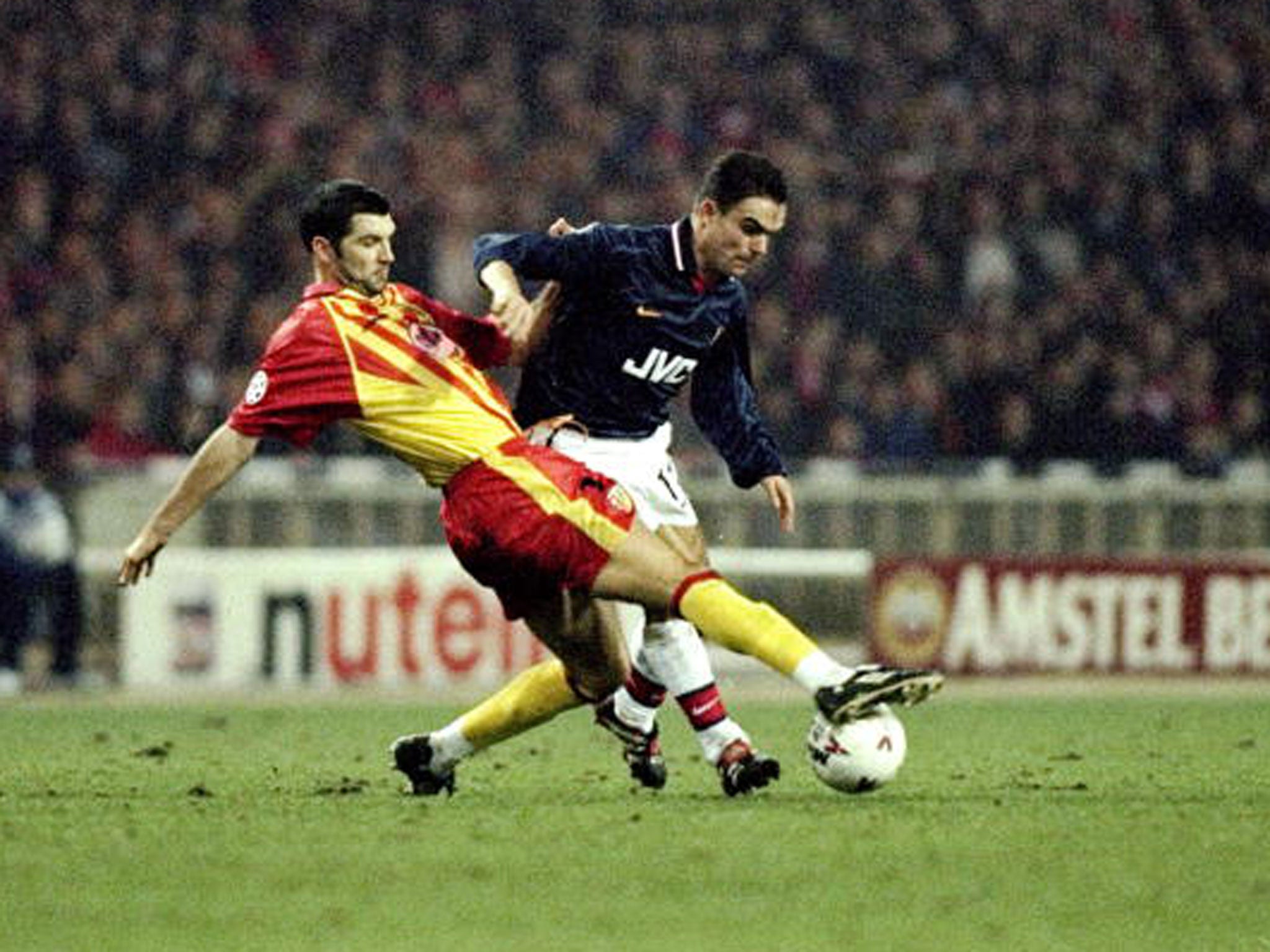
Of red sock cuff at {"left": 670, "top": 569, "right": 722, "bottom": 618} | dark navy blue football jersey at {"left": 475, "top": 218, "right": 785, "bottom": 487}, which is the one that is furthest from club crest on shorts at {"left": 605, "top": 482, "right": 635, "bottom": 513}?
dark navy blue football jersey at {"left": 475, "top": 218, "right": 785, "bottom": 487}

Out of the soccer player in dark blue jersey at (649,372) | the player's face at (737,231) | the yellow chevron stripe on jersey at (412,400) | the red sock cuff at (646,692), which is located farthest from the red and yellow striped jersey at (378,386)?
the red sock cuff at (646,692)

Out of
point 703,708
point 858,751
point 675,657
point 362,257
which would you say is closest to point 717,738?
point 703,708

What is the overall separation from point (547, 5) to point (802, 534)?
5823mm

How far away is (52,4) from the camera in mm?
18281

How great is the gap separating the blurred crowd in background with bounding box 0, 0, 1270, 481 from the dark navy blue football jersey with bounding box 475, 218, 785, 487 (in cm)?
744

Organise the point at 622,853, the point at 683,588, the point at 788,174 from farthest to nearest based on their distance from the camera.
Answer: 1. the point at 788,174
2. the point at 683,588
3. the point at 622,853

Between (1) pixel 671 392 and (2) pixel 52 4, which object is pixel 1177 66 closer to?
(2) pixel 52 4

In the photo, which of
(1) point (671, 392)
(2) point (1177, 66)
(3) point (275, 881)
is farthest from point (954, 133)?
(3) point (275, 881)

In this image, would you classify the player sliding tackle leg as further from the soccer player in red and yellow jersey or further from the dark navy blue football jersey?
the dark navy blue football jersey

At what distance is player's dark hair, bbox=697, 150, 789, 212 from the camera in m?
7.74

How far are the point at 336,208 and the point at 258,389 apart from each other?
60 cm

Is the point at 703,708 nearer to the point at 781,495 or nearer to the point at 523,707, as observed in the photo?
the point at 523,707

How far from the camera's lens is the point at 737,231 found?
7.80m

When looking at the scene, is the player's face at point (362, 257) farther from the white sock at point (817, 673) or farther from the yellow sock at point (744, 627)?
the white sock at point (817, 673)
